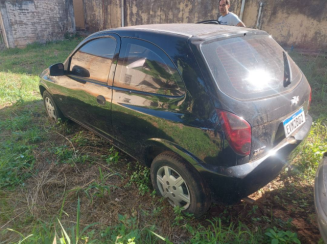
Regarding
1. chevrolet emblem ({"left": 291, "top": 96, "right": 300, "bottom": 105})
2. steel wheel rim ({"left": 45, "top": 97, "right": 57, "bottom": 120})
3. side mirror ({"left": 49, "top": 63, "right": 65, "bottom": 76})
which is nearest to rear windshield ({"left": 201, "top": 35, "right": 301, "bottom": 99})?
chevrolet emblem ({"left": 291, "top": 96, "right": 300, "bottom": 105})

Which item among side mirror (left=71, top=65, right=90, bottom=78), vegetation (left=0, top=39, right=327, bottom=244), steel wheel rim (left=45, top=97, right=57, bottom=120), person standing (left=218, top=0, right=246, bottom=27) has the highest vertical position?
person standing (left=218, top=0, right=246, bottom=27)

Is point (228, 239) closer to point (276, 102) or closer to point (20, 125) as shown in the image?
point (276, 102)

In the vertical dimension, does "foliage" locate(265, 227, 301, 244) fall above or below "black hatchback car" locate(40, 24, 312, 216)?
below

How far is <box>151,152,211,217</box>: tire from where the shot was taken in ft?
6.49

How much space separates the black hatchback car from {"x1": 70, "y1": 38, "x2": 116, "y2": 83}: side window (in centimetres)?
3

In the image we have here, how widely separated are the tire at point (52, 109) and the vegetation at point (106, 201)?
149 millimetres

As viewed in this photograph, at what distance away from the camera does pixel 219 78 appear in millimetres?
1811

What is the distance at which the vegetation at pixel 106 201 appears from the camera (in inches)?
77.7

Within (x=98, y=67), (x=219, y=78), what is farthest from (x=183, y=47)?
(x=98, y=67)

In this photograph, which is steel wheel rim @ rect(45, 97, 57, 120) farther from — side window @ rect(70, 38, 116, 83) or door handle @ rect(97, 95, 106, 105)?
door handle @ rect(97, 95, 106, 105)

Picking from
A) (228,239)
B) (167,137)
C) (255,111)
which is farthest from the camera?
(167,137)

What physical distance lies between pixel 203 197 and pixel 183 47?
1.24m

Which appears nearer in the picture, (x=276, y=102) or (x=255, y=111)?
(x=255, y=111)

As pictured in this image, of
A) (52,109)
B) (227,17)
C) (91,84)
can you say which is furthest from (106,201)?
(227,17)
